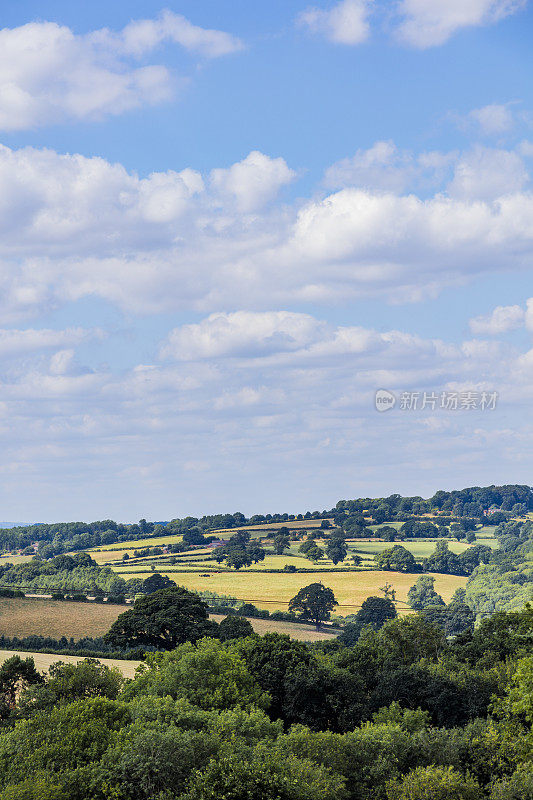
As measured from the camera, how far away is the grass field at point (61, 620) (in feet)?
402

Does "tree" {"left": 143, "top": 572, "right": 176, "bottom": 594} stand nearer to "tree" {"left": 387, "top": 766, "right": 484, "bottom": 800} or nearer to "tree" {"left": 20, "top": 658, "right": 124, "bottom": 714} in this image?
"tree" {"left": 20, "top": 658, "right": 124, "bottom": 714}

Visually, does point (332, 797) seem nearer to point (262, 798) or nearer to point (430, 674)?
point (262, 798)

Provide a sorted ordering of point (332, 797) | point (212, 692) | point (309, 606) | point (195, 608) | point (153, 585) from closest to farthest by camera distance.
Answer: point (332, 797) → point (212, 692) → point (195, 608) → point (309, 606) → point (153, 585)

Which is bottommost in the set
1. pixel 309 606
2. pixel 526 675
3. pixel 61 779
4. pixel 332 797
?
pixel 309 606

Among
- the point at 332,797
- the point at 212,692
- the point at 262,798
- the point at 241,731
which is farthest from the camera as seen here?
the point at 212,692

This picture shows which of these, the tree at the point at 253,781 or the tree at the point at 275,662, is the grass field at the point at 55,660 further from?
the tree at the point at 253,781

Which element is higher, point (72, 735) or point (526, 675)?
point (526, 675)

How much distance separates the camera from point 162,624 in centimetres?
10606

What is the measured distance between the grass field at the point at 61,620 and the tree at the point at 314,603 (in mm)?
16131

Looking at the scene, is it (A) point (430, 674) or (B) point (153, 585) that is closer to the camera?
(A) point (430, 674)

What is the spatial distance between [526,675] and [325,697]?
31.9m

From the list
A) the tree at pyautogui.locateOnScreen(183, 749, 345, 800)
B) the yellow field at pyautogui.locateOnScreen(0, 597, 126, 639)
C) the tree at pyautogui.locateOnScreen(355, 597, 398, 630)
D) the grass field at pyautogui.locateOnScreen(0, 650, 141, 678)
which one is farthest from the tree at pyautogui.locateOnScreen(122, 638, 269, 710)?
the tree at pyautogui.locateOnScreen(355, 597, 398, 630)

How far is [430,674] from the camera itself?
245ft

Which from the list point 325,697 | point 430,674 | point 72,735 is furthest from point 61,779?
point 430,674
